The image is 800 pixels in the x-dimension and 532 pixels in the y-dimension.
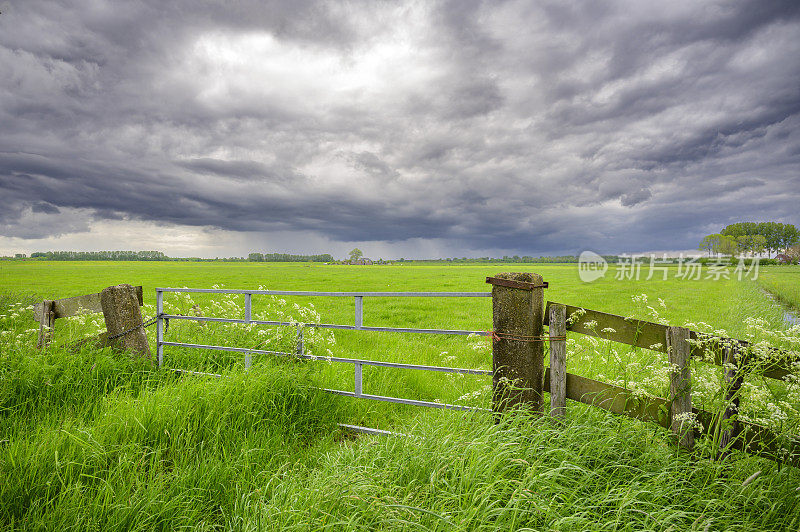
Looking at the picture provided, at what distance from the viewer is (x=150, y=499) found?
120 inches

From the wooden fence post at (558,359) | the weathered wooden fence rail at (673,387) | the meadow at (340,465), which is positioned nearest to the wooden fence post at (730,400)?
the weathered wooden fence rail at (673,387)

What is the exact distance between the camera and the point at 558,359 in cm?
377

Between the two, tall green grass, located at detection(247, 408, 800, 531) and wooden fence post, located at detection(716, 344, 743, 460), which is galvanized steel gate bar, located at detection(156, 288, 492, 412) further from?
wooden fence post, located at detection(716, 344, 743, 460)

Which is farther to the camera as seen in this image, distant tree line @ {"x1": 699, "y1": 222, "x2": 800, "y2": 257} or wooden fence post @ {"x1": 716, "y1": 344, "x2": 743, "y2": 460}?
distant tree line @ {"x1": 699, "y1": 222, "x2": 800, "y2": 257}

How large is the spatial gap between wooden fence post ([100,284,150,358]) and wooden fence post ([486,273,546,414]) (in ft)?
19.3

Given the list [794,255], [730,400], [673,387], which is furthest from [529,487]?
[794,255]

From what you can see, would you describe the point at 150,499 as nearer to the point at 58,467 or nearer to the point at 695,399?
the point at 58,467

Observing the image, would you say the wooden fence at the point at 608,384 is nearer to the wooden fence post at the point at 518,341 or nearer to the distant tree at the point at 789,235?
the wooden fence post at the point at 518,341

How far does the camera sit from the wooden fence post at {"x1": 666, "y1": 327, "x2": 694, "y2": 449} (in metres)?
3.38

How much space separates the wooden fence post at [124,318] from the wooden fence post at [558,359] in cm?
636

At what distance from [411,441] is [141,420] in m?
2.88

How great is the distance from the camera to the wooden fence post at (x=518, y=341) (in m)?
3.78

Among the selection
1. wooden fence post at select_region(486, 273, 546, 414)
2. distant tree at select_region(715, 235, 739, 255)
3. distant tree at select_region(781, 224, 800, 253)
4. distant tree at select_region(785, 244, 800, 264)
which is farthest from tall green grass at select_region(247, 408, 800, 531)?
distant tree at select_region(781, 224, 800, 253)

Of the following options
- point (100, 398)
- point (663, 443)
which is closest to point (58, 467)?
point (100, 398)
